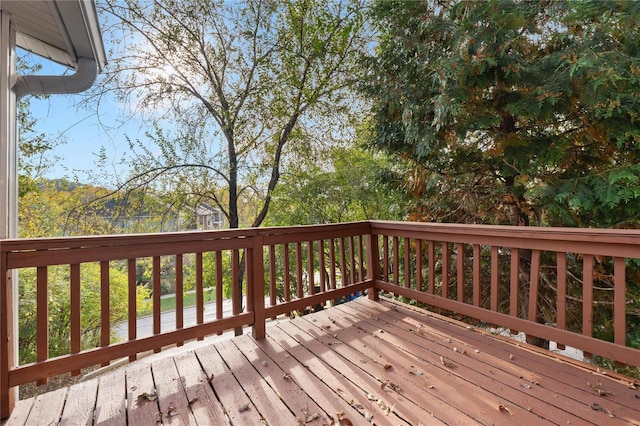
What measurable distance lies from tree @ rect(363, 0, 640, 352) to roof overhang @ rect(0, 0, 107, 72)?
317 cm

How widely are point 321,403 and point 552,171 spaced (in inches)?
152

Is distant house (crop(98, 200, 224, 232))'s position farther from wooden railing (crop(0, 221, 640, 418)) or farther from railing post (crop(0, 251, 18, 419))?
railing post (crop(0, 251, 18, 419))

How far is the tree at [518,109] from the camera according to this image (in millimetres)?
2811

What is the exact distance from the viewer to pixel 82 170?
5691mm

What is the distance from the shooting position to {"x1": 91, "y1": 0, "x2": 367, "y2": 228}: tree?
5.94 metres

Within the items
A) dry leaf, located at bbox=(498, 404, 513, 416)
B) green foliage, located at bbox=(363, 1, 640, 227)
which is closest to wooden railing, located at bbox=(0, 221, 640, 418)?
dry leaf, located at bbox=(498, 404, 513, 416)

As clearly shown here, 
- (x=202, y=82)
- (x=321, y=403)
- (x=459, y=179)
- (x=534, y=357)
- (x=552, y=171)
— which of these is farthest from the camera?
(x=202, y=82)

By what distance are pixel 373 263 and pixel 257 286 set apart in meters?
1.56

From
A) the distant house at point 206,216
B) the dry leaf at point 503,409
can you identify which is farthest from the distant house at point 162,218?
the dry leaf at point 503,409

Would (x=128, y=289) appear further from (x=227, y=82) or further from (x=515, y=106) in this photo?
(x=227, y=82)

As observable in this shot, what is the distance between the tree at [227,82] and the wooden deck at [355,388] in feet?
16.6

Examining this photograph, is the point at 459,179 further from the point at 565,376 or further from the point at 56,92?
the point at 56,92

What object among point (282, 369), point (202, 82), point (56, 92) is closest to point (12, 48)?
point (56, 92)

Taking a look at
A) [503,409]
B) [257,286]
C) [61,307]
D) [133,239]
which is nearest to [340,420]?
[503,409]
